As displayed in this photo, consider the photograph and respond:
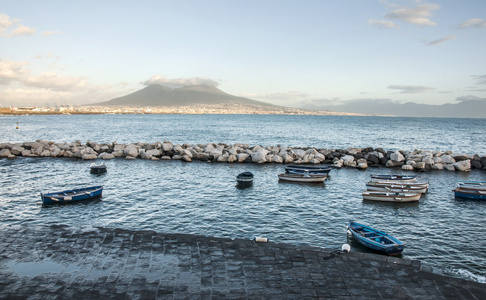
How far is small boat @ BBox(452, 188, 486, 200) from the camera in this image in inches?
833

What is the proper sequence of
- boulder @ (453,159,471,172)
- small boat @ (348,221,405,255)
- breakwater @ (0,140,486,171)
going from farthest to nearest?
breakwater @ (0,140,486,171)
boulder @ (453,159,471,172)
small boat @ (348,221,405,255)

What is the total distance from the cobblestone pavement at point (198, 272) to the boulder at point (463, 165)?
25530mm

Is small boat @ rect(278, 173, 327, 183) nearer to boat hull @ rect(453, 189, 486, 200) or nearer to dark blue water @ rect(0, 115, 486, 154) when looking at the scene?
boat hull @ rect(453, 189, 486, 200)

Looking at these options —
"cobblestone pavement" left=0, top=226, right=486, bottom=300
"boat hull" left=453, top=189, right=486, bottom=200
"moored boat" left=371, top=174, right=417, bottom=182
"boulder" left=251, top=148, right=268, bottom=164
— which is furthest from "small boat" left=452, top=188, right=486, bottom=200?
"boulder" left=251, top=148, right=268, bottom=164

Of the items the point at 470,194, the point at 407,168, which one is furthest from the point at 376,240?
the point at 407,168

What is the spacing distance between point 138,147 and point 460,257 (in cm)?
3319

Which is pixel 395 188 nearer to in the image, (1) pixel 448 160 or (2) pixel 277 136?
(1) pixel 448 160

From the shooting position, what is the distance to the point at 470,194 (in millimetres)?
21281

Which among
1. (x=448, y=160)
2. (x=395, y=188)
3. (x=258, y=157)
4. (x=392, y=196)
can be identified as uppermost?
(x=448, y=160)

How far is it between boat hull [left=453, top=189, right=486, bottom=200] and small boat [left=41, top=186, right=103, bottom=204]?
23.6 metres

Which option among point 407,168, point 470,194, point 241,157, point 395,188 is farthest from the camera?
point 241,157

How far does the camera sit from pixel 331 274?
9.06m

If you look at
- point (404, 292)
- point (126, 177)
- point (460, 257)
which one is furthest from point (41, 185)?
point (460, 257)

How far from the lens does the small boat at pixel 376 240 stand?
42.4 ft
